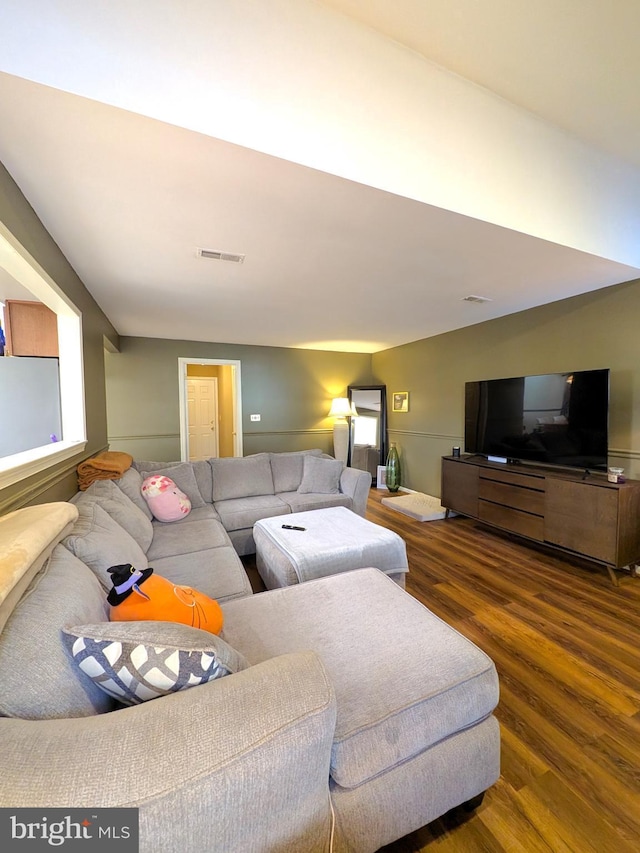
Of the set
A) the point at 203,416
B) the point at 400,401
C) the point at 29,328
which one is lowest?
the point at 203,416

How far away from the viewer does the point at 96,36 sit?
3.51 ft

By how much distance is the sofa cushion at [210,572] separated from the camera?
1.69 meters

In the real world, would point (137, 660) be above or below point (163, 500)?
above

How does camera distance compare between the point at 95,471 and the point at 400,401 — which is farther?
the point at 400,401

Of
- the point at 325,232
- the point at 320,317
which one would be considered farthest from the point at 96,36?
the point at 320,317

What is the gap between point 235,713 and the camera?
688 millimetres

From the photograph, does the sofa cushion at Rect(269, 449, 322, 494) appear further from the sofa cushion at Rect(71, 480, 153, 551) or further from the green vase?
the green vase

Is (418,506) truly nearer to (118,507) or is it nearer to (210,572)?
(210,572)

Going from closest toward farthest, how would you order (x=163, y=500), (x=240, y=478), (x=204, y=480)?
(x=163, y=500) < (x=204, y=480) < (x=240, y=478)

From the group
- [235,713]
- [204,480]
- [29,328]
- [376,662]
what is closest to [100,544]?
[235,713]

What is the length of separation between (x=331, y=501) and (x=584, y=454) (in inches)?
86.4

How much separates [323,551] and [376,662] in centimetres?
93

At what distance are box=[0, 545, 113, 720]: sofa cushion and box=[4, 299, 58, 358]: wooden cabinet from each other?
2.93m

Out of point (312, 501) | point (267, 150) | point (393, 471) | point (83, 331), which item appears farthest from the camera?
point (393, 471)
